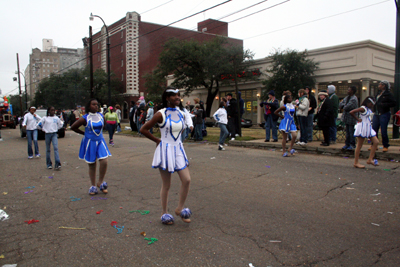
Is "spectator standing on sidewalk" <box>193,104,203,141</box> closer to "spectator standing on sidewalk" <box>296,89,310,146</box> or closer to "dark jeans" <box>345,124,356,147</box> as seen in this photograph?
"spectator standing on sidewalk" <box>296,89,310,146</box>

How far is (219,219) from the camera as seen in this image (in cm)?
409

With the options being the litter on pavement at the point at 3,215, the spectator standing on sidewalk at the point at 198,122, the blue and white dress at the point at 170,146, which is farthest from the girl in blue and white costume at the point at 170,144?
the spectator standing on sidewalk at the point at 198,122

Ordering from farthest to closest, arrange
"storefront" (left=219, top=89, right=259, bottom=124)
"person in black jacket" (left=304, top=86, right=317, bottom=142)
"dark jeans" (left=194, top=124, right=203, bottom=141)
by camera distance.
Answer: "storefront" (left=219, top=89, right=259, bottom=124) → "dark jeans" (left=194, top=124, right=203, bottom=141) → "person in black jacket" (left=304, top=86, right=317, bottom=142)

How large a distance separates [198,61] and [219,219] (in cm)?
3197

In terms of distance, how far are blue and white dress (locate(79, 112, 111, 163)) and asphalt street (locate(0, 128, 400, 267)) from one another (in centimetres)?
72

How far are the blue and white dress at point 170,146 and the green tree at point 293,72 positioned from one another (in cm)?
2522

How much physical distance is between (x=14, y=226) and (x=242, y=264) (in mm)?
3107

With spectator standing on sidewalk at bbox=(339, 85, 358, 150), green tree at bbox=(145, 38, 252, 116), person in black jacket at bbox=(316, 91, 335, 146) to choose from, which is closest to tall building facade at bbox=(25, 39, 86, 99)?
green tree at bbox=(145, 38, 252, 116)

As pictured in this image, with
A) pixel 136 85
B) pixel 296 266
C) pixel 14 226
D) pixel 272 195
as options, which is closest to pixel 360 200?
pixel 272 195

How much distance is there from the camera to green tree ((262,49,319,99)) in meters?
27.1

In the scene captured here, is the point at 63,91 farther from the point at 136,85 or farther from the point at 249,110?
the point at 249,110

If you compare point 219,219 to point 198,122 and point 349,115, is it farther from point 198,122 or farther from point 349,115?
point 198,122

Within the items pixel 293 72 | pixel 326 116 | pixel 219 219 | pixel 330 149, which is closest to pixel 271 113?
pixel 326 116

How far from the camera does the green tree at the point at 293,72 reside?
27.1 metres
